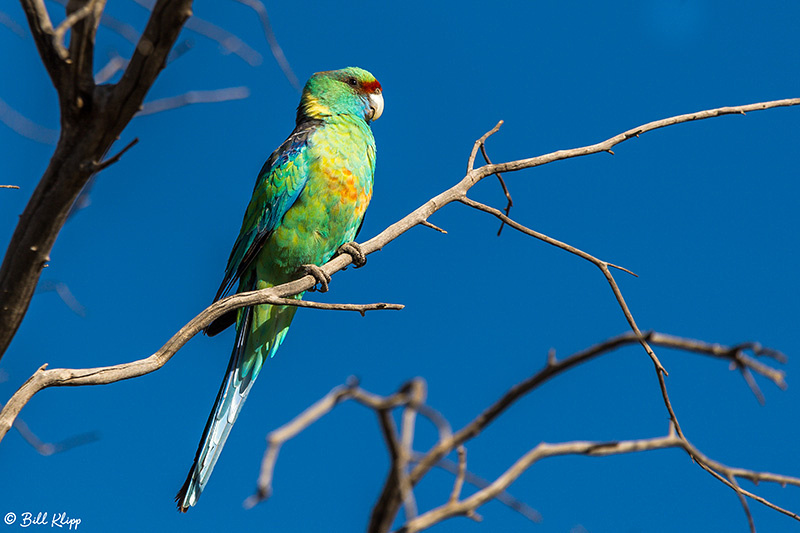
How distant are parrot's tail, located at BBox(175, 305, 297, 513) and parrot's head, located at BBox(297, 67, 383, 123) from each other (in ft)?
4.98

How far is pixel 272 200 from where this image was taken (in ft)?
14.8

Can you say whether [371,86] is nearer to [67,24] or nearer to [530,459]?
[67,24]

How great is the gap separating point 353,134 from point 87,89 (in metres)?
2.96

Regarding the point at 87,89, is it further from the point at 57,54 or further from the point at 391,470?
the point at 391,470

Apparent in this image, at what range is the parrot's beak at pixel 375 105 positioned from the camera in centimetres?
526

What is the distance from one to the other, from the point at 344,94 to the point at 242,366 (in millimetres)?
2132

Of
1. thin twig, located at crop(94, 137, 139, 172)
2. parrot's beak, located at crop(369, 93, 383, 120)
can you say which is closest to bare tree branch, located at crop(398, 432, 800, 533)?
thin twig, located at crop(94, 137, 139, 172)

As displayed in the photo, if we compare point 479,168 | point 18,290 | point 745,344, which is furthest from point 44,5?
point 479,168

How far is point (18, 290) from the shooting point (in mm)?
2061

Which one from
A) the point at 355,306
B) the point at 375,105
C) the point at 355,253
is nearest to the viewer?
the point at 355,306

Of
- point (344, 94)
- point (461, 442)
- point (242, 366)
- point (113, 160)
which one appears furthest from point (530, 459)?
point (344, 94)

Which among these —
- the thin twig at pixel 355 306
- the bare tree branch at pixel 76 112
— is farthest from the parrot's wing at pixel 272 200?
the bare tree branch at pixel 76 112

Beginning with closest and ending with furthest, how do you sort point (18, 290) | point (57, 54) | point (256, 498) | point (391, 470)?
point (256, 498) < point (391, 470) < point (57, 54) < point (18, 290)

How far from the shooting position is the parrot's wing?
446 cm
